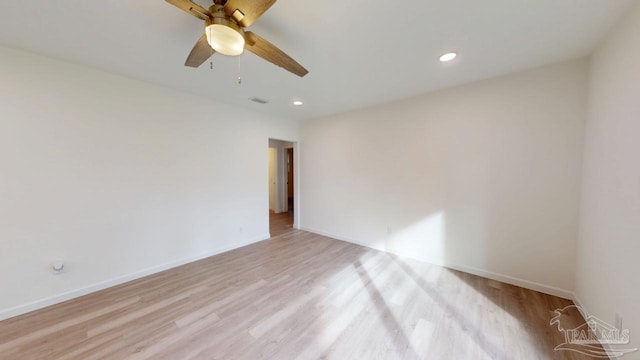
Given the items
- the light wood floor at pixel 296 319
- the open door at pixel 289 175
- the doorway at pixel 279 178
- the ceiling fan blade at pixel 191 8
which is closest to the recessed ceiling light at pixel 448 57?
the ceiling fan blade at pixel 191 8

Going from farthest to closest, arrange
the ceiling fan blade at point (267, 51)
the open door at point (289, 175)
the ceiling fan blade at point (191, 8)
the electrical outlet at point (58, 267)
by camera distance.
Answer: the open door at point (289, 175) < the electrical outlet at point (58, 267) < the ceiling fan blade at point (267, 51) < the ceiling fan blade at point (191, 8)

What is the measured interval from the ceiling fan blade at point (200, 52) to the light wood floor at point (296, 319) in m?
2.22

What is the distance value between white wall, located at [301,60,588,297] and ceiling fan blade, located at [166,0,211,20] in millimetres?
2819

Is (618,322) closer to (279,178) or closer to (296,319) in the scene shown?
A: (296,319)

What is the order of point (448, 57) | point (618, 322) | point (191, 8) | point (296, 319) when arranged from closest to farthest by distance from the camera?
point (191, 8) < point (618, 322) < point (296, 319) < point (448, 57)

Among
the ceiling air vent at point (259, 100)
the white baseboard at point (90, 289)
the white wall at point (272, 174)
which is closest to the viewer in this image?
the white baseboard at point (90, 289)

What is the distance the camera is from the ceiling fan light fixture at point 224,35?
125cm

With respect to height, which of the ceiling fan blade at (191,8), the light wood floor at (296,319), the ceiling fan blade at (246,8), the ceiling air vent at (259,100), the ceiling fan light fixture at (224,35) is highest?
the ceiling air vent at (259,100)

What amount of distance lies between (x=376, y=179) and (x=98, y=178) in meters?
3.68

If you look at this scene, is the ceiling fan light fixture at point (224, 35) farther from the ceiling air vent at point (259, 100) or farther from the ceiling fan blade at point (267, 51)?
the ceiling air vent at point (259, 100)

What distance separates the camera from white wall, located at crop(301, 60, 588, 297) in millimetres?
2189

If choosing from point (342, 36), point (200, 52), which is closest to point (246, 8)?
point (200, 52)

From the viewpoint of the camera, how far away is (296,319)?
1922 mm

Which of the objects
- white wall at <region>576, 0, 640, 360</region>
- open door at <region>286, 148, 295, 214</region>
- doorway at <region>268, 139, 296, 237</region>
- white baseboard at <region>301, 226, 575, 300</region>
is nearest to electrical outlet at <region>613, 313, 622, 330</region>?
white wall at <region>576, 0, 640, 360</region>
